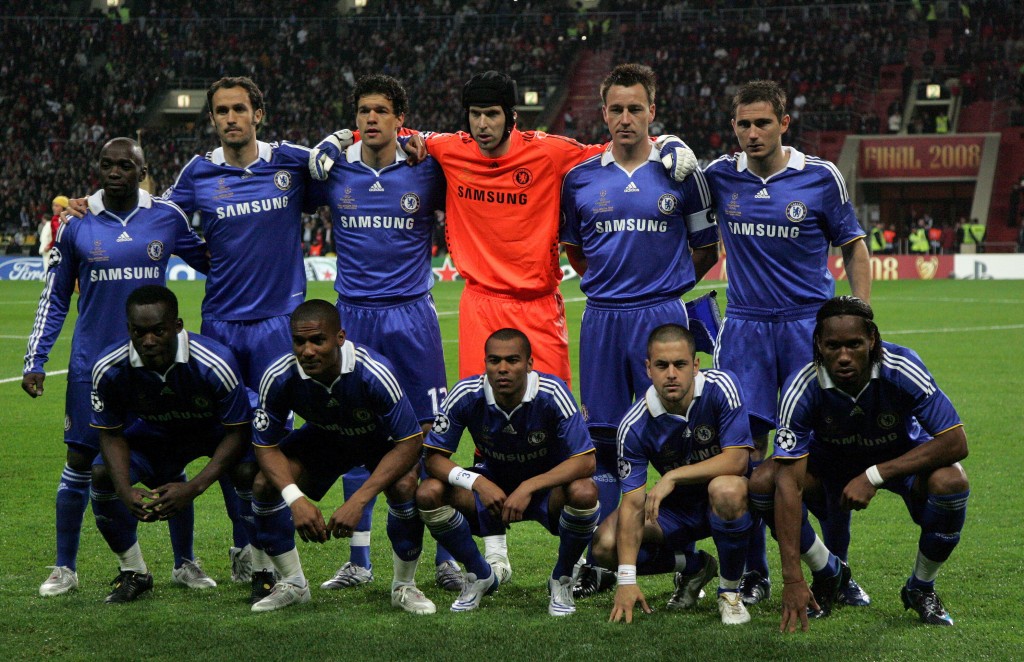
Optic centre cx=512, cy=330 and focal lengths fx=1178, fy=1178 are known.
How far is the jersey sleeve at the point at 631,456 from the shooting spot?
514 cm

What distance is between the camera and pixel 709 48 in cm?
4153

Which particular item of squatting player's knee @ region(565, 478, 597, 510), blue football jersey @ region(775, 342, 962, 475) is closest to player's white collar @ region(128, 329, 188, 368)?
squatting player's knee @ region(565, 478, 597, 510)

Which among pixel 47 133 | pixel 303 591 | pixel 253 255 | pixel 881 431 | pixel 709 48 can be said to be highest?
pixel 709 48

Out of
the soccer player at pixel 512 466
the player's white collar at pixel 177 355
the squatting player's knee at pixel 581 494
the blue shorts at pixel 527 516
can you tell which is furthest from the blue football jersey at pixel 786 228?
the player's white collar at pixel 177 355

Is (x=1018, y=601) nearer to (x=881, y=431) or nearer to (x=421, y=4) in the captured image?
(x=881, y=431)

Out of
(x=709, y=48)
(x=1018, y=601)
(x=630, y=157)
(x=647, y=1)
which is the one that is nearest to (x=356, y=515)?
(x=630, y=157)

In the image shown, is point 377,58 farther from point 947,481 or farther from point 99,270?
point 947,481

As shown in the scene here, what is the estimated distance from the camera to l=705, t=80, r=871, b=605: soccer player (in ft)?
18.5

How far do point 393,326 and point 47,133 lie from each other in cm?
3816

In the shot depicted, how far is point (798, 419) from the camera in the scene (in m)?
4.91

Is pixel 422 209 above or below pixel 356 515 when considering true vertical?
above

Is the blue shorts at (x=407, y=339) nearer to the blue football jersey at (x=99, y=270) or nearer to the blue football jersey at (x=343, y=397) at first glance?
the blue football jersey at (x=343, y=397)

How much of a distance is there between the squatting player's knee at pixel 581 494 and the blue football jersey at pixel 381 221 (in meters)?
1.48

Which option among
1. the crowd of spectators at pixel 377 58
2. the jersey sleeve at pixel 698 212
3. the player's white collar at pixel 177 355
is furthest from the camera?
the crowd of spectators at pixel 377 58
